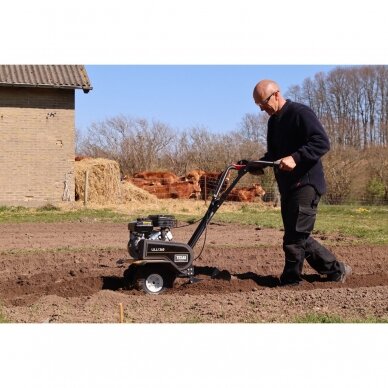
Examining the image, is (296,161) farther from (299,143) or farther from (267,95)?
(267,95)

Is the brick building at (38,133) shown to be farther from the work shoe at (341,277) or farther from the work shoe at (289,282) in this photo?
the work shoe at (289,282)

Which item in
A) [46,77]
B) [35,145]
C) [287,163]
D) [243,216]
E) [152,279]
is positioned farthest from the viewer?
[35,145]

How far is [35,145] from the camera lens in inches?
924

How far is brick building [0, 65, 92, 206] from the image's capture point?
75.6 ft

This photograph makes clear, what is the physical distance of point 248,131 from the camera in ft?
74.0

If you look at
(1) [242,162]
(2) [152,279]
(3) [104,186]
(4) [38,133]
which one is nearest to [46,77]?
(4) [38,133]

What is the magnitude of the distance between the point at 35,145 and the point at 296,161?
17.7 metres

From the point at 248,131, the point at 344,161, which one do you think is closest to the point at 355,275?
the point at 248,131

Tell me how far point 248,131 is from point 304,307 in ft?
54.9

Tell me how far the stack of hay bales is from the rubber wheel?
57.2 ft

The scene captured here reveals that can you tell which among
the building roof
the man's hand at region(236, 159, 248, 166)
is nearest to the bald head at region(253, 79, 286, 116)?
the man's hand at region(236, 159, 248, 166)

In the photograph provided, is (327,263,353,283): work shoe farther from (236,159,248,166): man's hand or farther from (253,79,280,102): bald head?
(253,79,280,102): bald head

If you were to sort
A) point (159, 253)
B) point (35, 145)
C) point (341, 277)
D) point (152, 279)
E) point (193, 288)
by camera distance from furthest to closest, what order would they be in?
point (35, 145) < point (341, 277) < point (193, 288) < point (152, 279) < point (159, 253)

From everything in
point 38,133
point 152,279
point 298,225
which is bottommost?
point 152,279
